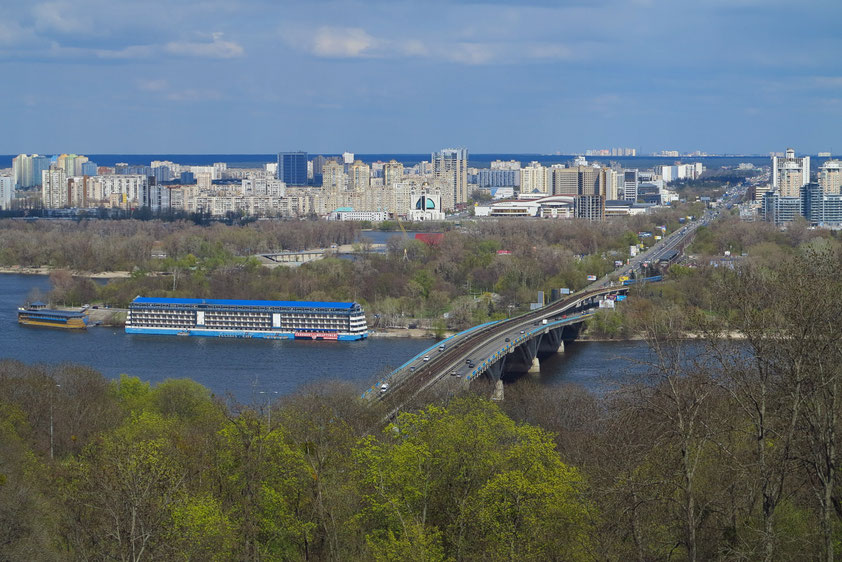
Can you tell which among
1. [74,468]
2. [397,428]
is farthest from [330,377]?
[74,468]

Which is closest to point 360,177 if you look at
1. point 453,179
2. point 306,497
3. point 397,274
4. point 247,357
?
point 453,179

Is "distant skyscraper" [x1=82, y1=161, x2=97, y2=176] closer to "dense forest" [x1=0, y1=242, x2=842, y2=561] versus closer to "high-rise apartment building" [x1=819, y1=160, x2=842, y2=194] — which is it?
"high-rise apartment building" [x1=819, y1=160, x2=842, y2=194]

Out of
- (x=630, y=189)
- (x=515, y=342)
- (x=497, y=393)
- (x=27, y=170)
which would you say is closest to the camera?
(x=497, y=393)

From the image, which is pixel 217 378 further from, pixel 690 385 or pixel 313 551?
pixel 690 385

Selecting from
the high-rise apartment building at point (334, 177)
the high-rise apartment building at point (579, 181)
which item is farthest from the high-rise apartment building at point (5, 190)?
the high-rise apartment building at point (579, 181)

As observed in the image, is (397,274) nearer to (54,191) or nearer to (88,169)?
(54,191)

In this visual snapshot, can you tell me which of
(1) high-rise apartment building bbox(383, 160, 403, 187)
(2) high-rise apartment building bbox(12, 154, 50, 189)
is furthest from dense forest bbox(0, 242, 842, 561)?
(2) high-rise apartment building bbox(12, 154, 50, 189)
